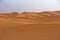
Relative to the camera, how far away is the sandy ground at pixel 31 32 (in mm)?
933

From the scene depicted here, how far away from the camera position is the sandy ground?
933mm

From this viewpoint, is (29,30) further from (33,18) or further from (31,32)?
(33,18)

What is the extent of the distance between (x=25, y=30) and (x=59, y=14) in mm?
413

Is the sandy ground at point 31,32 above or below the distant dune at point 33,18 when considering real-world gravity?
below

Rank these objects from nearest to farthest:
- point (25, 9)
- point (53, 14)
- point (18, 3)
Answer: point (53, 14)
point (25, 9)
point (18, 3)

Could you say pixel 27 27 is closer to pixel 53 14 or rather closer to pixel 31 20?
pixel 31 20

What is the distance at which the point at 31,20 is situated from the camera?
1.02 meters

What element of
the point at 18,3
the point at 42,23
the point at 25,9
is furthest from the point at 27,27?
the point at 18,3

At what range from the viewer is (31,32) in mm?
933

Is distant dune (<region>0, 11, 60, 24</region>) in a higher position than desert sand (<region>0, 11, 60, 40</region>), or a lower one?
higher

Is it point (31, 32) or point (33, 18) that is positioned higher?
point (33, 18)

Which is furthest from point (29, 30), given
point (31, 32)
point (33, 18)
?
point (33, 18)

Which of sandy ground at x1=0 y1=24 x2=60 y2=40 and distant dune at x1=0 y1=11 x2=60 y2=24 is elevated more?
distant dune at x1=0 y1=11 x2=60 y2=24

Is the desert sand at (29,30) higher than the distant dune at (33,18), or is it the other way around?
the distant dune at (33,18)
